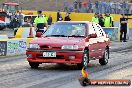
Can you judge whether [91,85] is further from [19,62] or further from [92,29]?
[19,62]

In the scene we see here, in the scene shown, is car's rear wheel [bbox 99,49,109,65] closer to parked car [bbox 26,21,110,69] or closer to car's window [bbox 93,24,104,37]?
parked car [bbox 26,21,110,69]

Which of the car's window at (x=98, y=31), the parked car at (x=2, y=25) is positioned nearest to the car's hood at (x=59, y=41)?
the car's window at (x=98, y=31)

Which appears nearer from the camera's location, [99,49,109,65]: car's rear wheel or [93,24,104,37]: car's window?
[93,24,104,37]: car's window

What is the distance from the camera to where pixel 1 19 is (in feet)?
145

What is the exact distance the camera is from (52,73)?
1387cm

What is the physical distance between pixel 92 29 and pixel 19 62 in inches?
112

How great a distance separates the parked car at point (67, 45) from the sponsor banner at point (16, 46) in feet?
14.5

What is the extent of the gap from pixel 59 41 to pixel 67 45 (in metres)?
0.30

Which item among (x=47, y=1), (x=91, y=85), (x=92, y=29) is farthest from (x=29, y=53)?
(x=47, y=1)

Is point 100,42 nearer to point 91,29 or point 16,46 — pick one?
point 91,29

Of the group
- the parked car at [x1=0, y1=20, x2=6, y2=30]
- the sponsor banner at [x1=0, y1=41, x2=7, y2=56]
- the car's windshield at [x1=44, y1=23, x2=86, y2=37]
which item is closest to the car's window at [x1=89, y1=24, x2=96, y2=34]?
the car's windshield at [x1=44, y1=23, x2=86, y2=37]

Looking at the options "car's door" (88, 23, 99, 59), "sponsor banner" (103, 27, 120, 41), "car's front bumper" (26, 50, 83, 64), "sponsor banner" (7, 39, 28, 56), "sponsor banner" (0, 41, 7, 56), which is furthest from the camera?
"sponsor banner" (103, 27, 120, 41)

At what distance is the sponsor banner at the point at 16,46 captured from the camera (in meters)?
20.0

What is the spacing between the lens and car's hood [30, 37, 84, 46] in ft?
47.6
